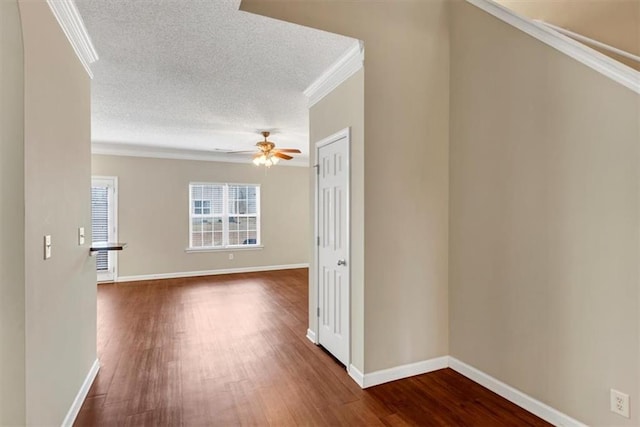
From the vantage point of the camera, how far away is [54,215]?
1831 mm

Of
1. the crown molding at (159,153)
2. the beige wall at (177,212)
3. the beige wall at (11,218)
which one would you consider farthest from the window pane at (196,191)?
the beige wall at (11,218)

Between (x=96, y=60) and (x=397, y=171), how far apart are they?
2.70m

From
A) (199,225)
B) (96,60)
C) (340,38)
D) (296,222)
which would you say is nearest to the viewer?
(340,38)

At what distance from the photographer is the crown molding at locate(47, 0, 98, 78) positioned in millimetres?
1850

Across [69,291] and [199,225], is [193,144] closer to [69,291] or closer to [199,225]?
[199,225]

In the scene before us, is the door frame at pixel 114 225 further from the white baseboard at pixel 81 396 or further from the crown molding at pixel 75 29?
the crown molding at pixel 75 29

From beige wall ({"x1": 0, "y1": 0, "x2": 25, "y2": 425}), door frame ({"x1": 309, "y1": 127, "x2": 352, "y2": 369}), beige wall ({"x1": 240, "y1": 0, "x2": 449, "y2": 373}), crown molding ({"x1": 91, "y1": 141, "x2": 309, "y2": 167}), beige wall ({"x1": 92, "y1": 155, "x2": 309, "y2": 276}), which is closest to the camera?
beige wall ({"x1": 0, "y1": 0, "x2": 25, "y2": 425})

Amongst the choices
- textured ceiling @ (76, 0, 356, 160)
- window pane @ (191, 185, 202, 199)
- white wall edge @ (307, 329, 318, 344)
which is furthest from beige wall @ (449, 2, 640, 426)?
window pane @ (191, 185, 202, 199)

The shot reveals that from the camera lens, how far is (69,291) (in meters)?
2.08

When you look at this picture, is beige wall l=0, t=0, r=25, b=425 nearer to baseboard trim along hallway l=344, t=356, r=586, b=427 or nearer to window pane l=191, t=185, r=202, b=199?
baseboard trim along hallway l=344, t=356, r=586, b=427

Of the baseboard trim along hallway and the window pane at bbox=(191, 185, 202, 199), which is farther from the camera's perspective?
the window pane at bbox=(191, 185, 202, 199)

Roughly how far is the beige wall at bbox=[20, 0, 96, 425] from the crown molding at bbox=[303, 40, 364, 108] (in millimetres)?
1949

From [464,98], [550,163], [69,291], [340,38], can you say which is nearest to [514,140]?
[550,163]

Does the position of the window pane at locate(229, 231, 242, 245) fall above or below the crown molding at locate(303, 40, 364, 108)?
below
